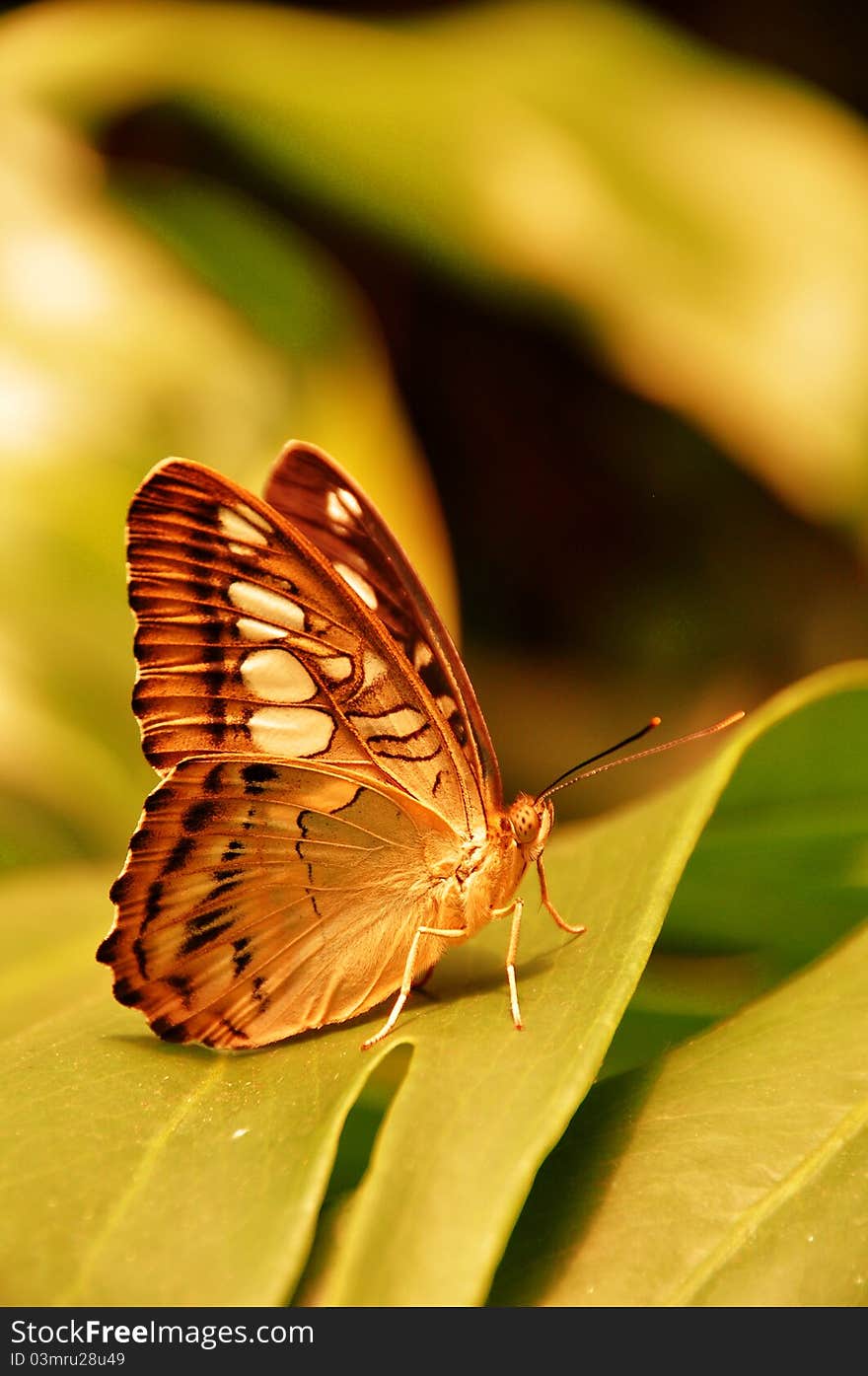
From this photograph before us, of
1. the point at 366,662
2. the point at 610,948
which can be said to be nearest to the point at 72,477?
the point at 366,662

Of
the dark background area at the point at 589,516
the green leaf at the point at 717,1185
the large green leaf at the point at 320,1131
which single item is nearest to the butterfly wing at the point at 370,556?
the large green leaf at the point at 320,1131

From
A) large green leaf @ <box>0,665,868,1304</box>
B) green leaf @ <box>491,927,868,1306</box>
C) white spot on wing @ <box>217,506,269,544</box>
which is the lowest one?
green leaf @ <box>491,927,868,1306</box>

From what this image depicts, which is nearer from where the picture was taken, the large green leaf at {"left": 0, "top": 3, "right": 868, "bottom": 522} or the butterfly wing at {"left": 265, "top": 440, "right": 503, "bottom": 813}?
the butterfly wing at {"left": 265, "top": 440, "right": 503, "bottom": 813}

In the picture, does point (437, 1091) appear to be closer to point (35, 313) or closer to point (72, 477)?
point (72, 477)

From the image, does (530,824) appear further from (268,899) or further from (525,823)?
(268,899)

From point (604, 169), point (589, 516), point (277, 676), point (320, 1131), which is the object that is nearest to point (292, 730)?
point (277, 676)

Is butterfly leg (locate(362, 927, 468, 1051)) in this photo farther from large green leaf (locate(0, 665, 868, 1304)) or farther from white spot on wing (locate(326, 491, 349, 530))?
white spot on wing (locate(326, 491, 349, 530))

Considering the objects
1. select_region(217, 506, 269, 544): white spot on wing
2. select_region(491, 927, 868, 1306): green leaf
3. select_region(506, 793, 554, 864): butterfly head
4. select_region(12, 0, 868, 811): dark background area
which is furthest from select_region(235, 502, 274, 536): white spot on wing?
select_region(12, 0, 868, 811): dark background area
